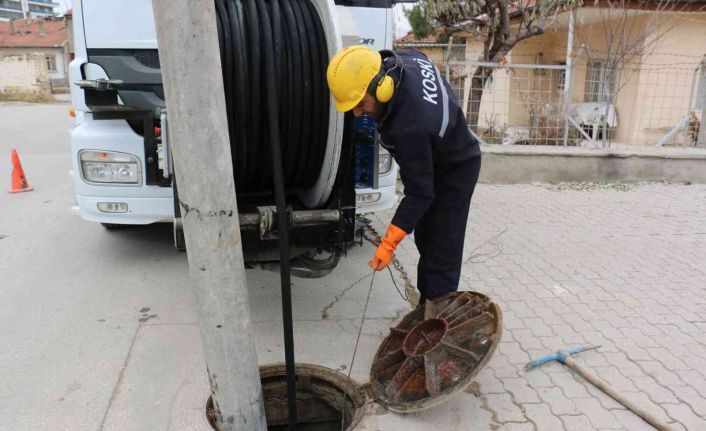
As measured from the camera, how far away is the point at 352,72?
2799 mm

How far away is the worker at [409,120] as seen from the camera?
283 cm

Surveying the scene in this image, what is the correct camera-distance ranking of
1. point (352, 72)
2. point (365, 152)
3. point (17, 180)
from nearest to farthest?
point (352, 72)
point (365, 152)
point (17, 180)

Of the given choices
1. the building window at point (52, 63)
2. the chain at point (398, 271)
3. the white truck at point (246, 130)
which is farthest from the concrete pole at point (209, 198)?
the building window at point (52, 63)

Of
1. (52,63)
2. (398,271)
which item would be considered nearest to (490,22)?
(398,271)

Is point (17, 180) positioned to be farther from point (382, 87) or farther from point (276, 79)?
point (382, 87)

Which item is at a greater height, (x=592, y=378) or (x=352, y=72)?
(x=352, y=72)

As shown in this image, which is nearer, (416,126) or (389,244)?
(416,126)

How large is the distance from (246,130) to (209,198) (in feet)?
2.78

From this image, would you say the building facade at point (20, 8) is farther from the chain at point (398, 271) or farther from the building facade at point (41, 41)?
the chain at point (398, 271)

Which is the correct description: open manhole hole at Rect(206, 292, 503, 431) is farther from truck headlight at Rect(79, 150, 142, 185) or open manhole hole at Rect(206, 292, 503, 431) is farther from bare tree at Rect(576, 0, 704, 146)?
bare tree at Rect(576, 0, 704, 146)

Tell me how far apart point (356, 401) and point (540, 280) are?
7.36 ft

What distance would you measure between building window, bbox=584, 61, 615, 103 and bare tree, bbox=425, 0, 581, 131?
107cm

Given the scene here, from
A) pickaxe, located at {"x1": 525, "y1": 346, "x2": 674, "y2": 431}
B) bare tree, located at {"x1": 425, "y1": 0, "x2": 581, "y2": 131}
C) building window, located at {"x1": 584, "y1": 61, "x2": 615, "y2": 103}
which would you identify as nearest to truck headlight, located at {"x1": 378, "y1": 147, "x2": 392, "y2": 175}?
pickaxe, located at {"x1": 525, "y1": 346, "x2": 674, "y2": 431}

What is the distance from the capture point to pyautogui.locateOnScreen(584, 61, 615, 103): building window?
855 cm
